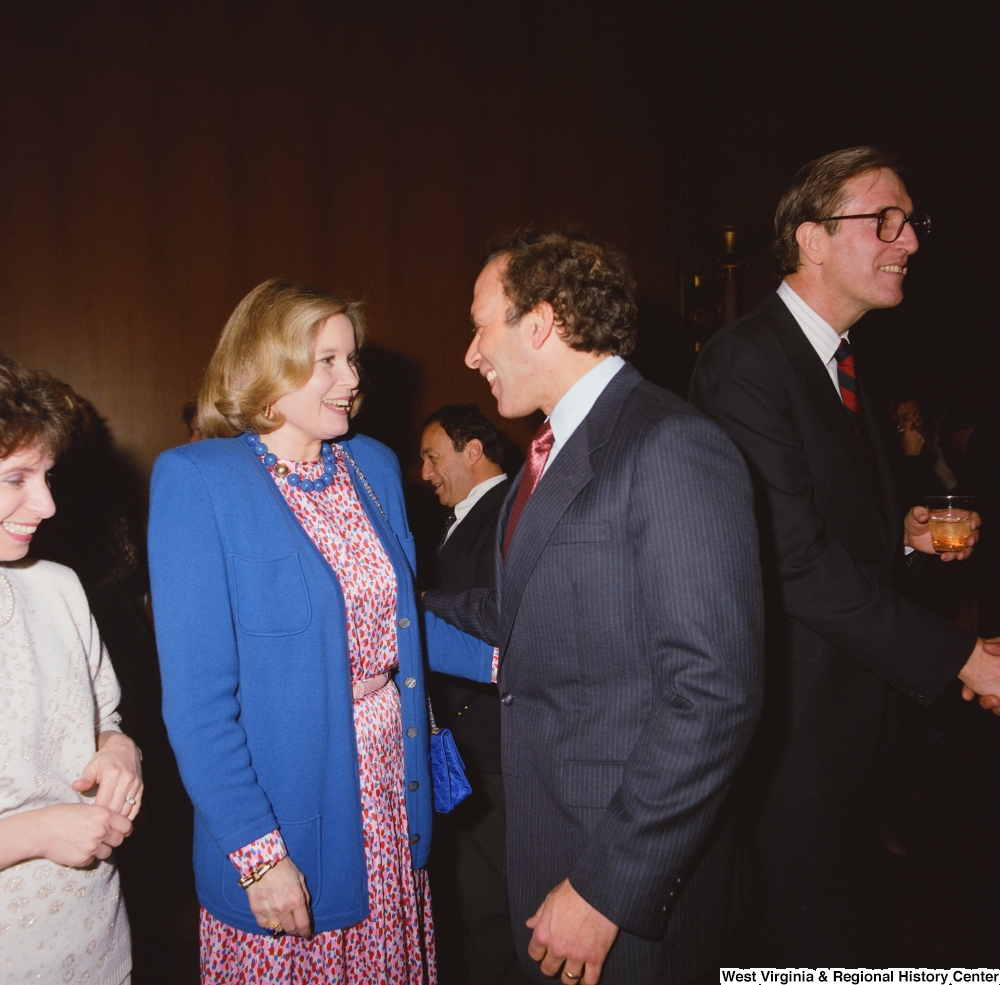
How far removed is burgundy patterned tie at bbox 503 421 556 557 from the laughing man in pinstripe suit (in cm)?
4

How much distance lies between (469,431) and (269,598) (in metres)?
1.64

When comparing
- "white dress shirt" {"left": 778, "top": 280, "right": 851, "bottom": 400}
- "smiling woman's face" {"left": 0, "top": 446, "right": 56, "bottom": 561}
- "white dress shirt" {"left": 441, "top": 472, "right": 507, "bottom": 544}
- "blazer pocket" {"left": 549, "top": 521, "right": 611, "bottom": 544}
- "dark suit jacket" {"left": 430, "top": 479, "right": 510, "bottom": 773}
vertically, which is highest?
"white dress shirt" {"left": 778, "top": 280, "right": 851, "bottom": 400}

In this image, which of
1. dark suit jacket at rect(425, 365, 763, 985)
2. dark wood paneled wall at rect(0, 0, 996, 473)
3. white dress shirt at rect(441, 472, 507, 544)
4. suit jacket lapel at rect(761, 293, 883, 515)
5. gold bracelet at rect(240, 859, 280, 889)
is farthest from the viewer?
dark wood paneled wall at rect(0, 0, 996, 473)

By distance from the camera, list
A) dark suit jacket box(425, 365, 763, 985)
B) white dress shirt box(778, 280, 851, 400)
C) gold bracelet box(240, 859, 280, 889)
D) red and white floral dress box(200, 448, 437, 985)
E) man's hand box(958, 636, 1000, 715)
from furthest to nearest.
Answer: white dress shirt box(778, 280, 851, 400) → man's hand box(958, 636, 1000, 715) → red and white floral dress box(200, 448, 437, 985) → gold bracelet box(240, 859, 280, 889) → dark suit jacket box(425, 365, 763, 985)

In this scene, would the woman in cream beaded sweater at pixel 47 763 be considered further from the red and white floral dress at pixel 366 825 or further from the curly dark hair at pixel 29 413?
the red and white floral dress at pixel 366 825

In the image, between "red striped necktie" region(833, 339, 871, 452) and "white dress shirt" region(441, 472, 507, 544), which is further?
"white dress shirt" region(441, 472, 507, 544)

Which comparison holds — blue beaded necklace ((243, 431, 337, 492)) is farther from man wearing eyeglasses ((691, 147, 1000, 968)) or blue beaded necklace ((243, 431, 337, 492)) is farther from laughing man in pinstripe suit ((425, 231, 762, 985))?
man wearing eyeglasses ((691, 147, 1000, 968))

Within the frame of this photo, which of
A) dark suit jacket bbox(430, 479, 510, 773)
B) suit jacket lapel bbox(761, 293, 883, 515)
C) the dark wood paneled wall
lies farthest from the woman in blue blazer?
the dark wood paneled wall

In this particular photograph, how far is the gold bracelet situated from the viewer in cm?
135

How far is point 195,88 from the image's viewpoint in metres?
3.87

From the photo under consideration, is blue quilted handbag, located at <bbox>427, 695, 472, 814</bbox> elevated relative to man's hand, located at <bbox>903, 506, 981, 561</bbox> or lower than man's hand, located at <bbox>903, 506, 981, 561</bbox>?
lower

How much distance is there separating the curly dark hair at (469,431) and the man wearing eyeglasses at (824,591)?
125 centimetres

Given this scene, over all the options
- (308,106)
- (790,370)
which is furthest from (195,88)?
(790,370)

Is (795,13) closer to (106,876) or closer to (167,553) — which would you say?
(167,553)
